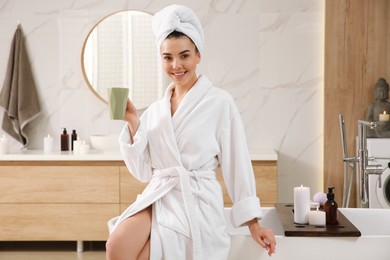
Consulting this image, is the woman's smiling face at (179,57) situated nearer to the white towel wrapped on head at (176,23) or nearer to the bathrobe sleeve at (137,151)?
the white towel wrapped on head at (176,23)

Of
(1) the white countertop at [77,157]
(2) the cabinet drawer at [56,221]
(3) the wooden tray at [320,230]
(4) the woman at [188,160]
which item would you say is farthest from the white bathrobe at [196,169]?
(2) the cabinet drawer at [56,221]

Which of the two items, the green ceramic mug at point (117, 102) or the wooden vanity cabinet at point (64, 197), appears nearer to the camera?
the green ceramic mug at point (117, 102)

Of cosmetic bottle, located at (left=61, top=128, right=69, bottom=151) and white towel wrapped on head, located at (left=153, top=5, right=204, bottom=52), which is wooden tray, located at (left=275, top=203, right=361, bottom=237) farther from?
cosmetic bottle, located at (left=61, top=128, right=69, bottom=151)

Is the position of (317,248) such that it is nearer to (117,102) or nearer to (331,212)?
(331,212)

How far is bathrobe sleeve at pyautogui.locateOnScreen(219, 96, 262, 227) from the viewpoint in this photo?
2.43 metres

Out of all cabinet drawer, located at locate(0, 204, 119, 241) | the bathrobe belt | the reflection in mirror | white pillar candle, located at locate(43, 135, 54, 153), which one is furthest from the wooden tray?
white pillar candle, located at locate(43, 135, 54, 153)

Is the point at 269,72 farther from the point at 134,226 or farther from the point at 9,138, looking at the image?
the point at 134,226

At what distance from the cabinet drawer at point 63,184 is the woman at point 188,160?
2320mm

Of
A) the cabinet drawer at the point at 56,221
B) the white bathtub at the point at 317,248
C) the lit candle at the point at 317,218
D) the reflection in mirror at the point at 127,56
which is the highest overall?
the reflection in mirror at the point at 127,56

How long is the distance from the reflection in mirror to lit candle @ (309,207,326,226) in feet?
7.41

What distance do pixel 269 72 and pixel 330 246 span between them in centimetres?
243

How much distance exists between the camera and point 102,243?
203 inches

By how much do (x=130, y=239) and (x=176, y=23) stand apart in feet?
2.40

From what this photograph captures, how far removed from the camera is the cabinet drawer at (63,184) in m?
4.80
